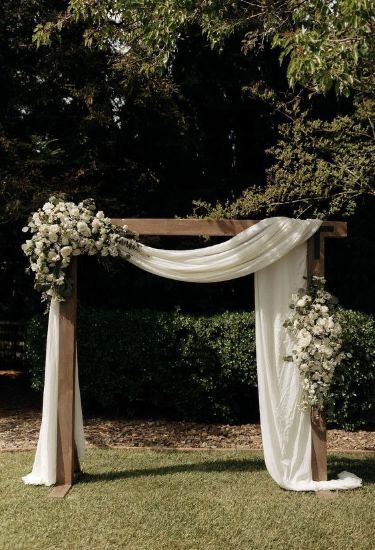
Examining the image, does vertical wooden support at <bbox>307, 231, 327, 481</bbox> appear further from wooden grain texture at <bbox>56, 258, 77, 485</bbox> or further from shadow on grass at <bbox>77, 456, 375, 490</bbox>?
wooden grain texture at <bbox>56, 258, 77, 485</bbox>

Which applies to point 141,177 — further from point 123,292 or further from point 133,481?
point 133,481

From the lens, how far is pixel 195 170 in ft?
36.8

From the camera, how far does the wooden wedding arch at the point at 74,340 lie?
5.95m

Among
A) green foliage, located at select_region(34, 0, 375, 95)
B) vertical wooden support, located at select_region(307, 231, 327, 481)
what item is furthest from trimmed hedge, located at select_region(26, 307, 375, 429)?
green foliage, located at select_region(34, 0, 375, 95)

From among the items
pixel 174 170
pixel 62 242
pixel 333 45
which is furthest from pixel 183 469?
pixel 174 170

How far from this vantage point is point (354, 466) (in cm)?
683

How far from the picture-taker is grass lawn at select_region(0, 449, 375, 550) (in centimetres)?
476

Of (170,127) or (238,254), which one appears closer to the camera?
(238,254)

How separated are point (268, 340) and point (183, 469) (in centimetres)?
170

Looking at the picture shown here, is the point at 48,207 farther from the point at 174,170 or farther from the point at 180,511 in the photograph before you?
the point at 174,170

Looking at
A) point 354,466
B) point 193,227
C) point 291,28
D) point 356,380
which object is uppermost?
point 291,28

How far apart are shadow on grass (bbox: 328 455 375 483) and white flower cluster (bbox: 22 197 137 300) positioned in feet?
10.2

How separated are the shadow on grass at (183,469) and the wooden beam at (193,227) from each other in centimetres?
242

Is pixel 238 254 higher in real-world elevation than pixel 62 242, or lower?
lower
